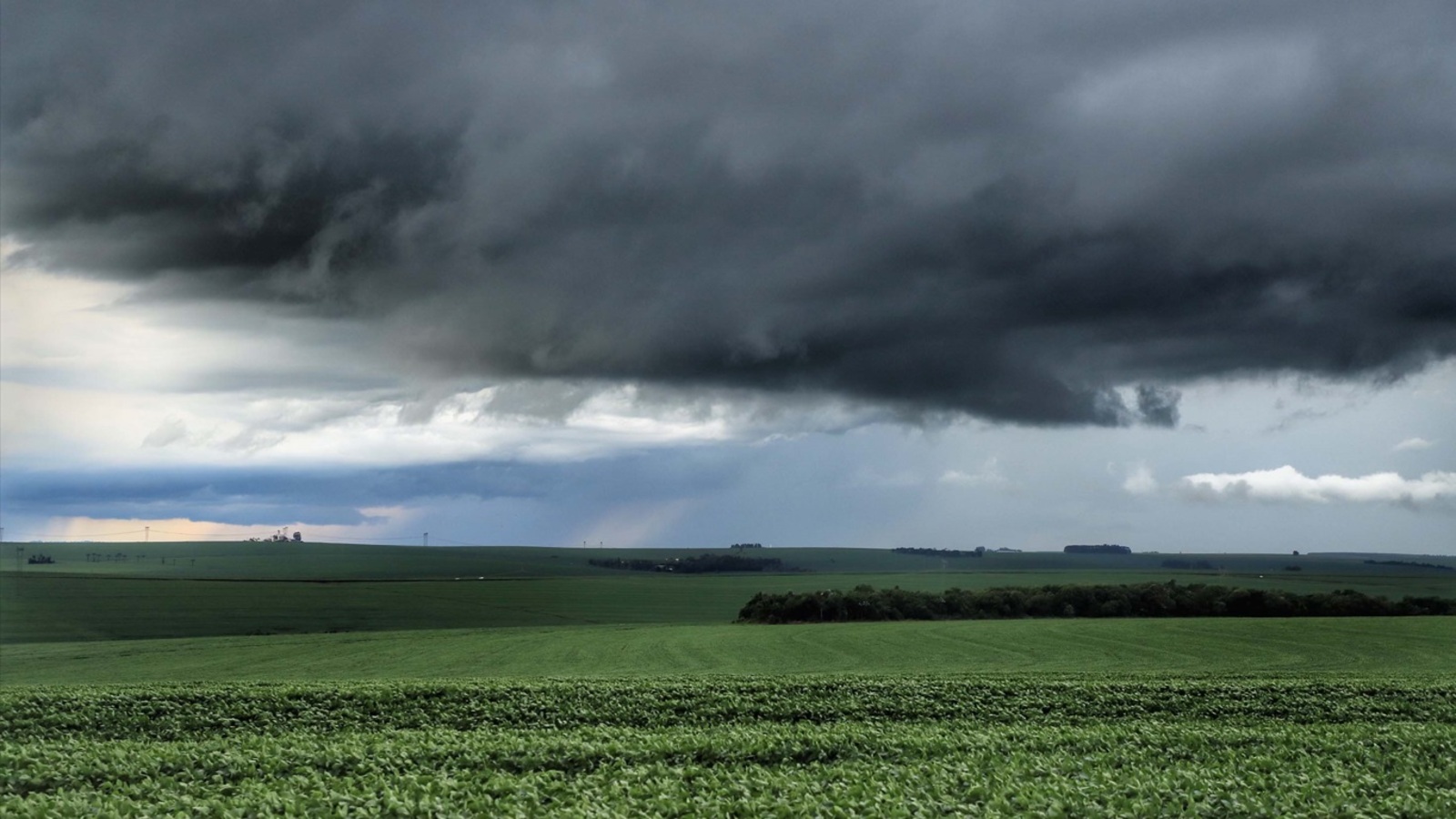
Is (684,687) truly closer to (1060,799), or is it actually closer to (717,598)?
(1060,799)

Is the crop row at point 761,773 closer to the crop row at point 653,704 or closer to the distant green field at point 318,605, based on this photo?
the crop row at point 653,704

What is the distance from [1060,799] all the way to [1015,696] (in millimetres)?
17417

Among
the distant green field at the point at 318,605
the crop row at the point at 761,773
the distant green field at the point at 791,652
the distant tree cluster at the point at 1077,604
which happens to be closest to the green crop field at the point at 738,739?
the crop row at the point at 761,773

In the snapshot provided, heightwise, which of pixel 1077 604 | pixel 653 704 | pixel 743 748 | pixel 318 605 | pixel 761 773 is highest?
pixel 761 773

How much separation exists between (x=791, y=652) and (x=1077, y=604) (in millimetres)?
51985

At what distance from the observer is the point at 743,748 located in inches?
939

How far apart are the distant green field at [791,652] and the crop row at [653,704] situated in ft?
46.7

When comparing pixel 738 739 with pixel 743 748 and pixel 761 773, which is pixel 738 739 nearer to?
pixel 743 748

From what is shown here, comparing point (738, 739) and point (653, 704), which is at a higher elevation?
point (738, 739)

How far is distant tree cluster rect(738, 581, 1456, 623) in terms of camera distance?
356 feet


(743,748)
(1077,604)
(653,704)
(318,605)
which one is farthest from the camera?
(318,605)

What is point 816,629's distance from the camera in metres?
92.9

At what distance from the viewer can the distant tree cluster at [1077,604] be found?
10844 cm

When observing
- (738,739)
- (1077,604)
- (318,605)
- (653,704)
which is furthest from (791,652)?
(318,605)
